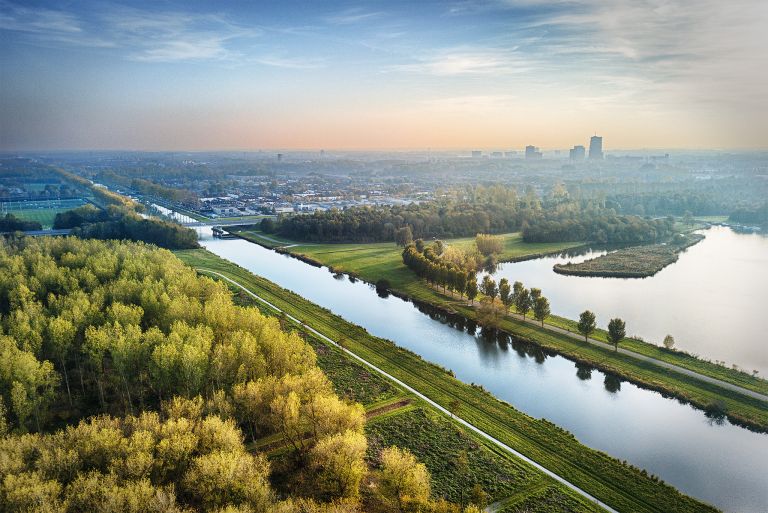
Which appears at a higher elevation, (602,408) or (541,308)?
(541,308)

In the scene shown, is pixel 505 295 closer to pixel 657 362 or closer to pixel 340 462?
pixel 657 362

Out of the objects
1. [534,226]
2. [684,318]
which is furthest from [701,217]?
[684,318]

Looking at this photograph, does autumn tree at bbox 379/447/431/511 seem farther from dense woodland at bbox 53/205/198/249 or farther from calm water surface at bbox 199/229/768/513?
dense woodland at bbox 53/205/198/249

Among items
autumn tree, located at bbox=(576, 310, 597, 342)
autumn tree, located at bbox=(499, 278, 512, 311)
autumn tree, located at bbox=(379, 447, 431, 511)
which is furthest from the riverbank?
autumn tree, located at bbox=(379, 447, 431, 511)

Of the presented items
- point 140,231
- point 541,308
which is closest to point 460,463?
point 541,308

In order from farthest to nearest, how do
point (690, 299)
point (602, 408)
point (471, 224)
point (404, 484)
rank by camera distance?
point (471, 224) → point (690, 299) → point (602, 408) → point (404, 484)

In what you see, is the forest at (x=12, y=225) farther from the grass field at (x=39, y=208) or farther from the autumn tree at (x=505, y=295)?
the autumn tree at (x=505, y=295)

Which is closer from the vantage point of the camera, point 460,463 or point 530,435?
point 460,463
